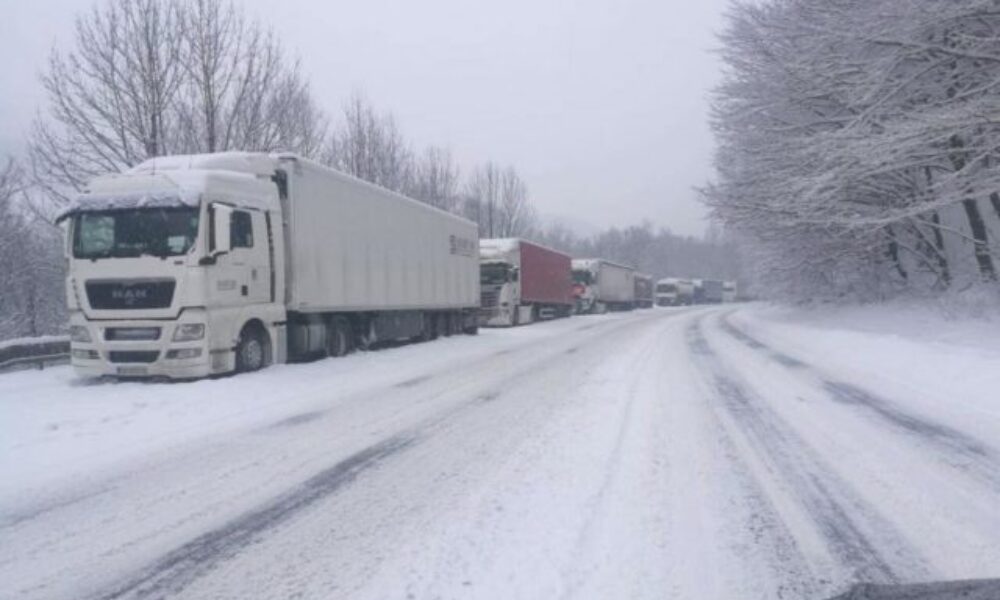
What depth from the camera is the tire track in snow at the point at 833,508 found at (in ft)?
12.2

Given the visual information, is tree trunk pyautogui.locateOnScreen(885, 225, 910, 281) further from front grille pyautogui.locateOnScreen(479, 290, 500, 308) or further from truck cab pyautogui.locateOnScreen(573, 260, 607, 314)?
truck cab pyautogui.locateOnScreen(573, 260, 607, 314)

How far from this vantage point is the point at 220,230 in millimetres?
11086

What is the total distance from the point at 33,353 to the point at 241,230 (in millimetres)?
6758

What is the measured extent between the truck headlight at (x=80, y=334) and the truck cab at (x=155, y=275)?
16 mm

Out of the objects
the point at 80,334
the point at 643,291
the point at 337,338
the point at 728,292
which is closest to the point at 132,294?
the point at 80,334

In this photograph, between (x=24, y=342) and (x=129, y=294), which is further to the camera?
(x=24, y=342)

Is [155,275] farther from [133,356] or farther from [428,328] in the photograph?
[428,328]

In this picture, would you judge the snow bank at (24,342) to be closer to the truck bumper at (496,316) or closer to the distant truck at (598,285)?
the truck bumper at (496,316)

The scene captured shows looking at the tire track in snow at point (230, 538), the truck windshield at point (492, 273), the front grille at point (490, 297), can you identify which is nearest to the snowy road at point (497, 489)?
the tire track in snow at point (230, 538)

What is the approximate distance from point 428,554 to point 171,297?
8.44 meters

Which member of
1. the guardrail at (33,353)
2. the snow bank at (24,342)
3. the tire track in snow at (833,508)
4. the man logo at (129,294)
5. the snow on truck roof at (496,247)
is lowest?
the tire track in snow at (833,508)

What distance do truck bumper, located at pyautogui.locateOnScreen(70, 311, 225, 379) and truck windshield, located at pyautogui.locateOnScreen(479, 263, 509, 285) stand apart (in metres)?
19.8

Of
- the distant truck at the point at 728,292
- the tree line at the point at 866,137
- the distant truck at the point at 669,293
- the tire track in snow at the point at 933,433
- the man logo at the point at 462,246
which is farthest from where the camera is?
the distant truck at the point at 728,292

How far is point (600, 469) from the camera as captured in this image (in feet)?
18.4
